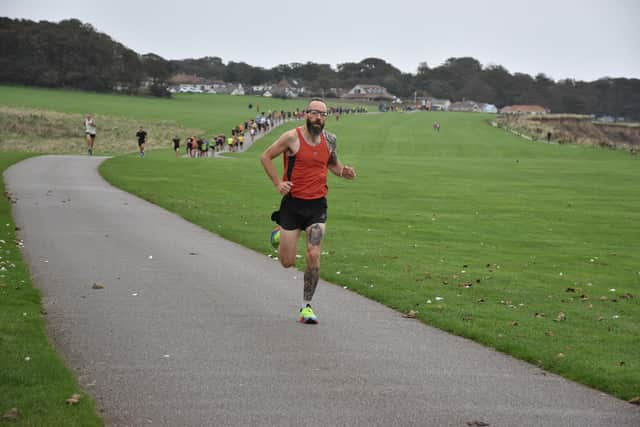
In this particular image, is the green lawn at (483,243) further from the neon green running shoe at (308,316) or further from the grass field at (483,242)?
the neon green running shoe at (308,316)

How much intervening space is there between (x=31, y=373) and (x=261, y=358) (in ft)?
6.66

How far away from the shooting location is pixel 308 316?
9.95 metres

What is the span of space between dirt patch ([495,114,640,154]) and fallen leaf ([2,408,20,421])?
80.6 meters

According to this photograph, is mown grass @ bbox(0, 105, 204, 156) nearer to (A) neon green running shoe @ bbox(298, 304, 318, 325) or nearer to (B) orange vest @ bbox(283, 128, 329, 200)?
(B) orange vest @ bbox(283, 128, 329, 200)

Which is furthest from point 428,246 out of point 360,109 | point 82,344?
point 360,109

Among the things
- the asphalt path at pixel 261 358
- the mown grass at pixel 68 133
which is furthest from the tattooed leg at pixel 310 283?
the mown grass at pixel 68 133

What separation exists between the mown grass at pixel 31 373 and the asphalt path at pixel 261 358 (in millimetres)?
190

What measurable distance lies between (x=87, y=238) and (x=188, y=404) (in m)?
10.8

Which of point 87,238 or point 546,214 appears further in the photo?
point 546,214

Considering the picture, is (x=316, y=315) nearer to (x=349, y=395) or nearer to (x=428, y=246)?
(x=349, y=395)

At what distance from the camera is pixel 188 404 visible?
21.9 ft

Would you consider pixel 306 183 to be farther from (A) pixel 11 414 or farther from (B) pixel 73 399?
(A) pixel 11 414

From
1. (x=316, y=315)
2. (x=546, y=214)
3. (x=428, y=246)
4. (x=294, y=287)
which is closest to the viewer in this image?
(x=316, y=315)

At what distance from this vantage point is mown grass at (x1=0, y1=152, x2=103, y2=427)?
6219mm
